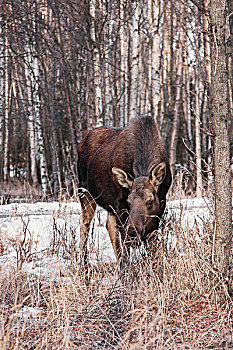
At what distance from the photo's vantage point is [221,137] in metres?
3.84

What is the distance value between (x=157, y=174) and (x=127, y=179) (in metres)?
0.37

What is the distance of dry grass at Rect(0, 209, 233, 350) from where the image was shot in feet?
9.96

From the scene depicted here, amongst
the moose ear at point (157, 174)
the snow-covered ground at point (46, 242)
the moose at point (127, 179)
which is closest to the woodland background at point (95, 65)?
the moose at point (127, 179)

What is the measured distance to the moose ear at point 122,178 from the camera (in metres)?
5.05

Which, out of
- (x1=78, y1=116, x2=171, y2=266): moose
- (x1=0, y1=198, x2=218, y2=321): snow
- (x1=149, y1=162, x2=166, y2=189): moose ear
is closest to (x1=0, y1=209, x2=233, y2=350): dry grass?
(x1=0, y1=198, x2=218, y2=321): snow

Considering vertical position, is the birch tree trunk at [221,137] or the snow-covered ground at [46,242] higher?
the birch tree trunk at [221,137]

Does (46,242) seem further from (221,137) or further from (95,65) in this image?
(95,65)

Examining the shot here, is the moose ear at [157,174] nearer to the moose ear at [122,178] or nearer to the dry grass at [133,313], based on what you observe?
the moose ear at [122,178]

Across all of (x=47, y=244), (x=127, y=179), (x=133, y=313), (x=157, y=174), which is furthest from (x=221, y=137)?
(x=47, y=244)

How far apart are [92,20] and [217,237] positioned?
775 centimetres

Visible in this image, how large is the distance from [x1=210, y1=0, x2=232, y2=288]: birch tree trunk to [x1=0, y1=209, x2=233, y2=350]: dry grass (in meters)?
0.24

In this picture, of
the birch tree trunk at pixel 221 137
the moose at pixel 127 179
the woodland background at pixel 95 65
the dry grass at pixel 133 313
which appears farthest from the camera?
the woodland background at pixel 95 65

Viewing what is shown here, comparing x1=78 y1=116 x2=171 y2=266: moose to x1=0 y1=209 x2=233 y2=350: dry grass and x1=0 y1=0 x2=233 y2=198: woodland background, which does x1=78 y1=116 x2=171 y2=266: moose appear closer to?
x1=0 y1=209 x2=233 y2=350: dry grass

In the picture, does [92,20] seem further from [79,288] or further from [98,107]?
[79,288]
